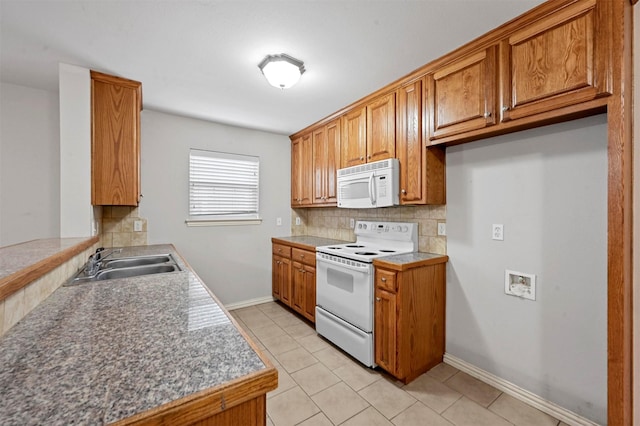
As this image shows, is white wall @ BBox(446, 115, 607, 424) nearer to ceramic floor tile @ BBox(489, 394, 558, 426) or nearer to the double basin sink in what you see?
ceramic floor tile @ BBox(489, 394, 558, 426)

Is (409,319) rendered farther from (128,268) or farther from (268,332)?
(128,268)

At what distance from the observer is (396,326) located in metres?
2.06

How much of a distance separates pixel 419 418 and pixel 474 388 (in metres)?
0.57

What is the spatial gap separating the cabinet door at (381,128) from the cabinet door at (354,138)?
2.8 inches

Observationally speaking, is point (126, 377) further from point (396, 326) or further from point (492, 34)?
point (492, 34)

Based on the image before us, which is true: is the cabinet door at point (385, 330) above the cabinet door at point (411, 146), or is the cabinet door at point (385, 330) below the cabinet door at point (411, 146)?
below

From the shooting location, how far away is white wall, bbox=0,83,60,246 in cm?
248

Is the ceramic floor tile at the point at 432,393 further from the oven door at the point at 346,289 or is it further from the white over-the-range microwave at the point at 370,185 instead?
the white over-the-range microwave at the point at 370,185

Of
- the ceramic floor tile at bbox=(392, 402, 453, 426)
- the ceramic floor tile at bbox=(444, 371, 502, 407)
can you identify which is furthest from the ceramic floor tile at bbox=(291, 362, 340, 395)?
the ceramic floor tile at bbox=(444, 371, 502, 407)

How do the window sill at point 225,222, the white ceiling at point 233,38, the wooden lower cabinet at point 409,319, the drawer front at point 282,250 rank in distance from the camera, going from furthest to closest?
the drawer front at point 282,250
the window sill at point 225,222
the wooden lower cabinet at point 409,319
the white ceiling at point 233,38

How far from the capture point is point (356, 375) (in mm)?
2176

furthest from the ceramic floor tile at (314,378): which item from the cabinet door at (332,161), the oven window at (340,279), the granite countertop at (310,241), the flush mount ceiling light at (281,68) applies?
the flush mount ceiling light at (281,68)

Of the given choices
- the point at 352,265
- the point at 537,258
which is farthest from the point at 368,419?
the point at 537,258

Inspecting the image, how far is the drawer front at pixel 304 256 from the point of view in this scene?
301cm
